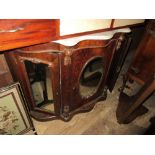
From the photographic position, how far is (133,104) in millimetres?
1452

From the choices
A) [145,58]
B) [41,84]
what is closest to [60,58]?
[41,84]

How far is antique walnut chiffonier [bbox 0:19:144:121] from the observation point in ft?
2.70

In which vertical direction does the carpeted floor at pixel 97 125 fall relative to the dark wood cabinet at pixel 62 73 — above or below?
below

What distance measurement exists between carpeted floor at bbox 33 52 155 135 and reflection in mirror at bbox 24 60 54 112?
21 centimetres

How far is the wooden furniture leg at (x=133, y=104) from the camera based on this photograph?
1265 millimetres

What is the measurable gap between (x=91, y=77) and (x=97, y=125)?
510 mm

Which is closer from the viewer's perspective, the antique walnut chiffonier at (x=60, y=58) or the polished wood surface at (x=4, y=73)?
the antique walnut chiffonier at (x=60, y=58)

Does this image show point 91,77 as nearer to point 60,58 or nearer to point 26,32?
point 60,58

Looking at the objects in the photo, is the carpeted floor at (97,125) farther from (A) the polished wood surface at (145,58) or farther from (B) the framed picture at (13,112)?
(A) the polished wood surface at (145,58)

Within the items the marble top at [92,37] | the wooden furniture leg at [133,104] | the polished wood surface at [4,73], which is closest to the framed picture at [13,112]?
the polished wood surface at [4,73]

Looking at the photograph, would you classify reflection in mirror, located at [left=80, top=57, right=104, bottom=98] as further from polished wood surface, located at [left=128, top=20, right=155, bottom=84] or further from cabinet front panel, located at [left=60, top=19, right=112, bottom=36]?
polished wood surface, located at [left=128, top=20, right=155, bottom=84]
